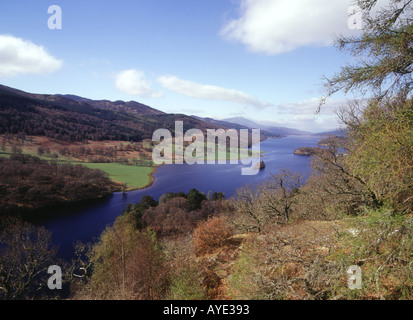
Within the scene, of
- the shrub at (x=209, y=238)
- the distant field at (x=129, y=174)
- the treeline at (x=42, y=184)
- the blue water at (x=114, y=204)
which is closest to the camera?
the shrub at (x=209, y=238)

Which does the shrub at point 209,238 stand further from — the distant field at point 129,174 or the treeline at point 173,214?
the distant field at point 129,174

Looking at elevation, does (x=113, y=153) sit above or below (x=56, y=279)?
above

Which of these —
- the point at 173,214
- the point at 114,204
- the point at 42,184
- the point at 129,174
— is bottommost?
the point at 114,204

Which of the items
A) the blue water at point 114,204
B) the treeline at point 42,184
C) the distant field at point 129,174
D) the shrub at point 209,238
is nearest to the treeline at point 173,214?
the blue water at point 114,204

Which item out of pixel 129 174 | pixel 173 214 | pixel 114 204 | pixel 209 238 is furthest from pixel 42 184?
pixel 209 238

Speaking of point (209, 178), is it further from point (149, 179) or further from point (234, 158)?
point (234, 158)

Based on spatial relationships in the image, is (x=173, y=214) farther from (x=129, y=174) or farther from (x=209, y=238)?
(x=129, y=174)
